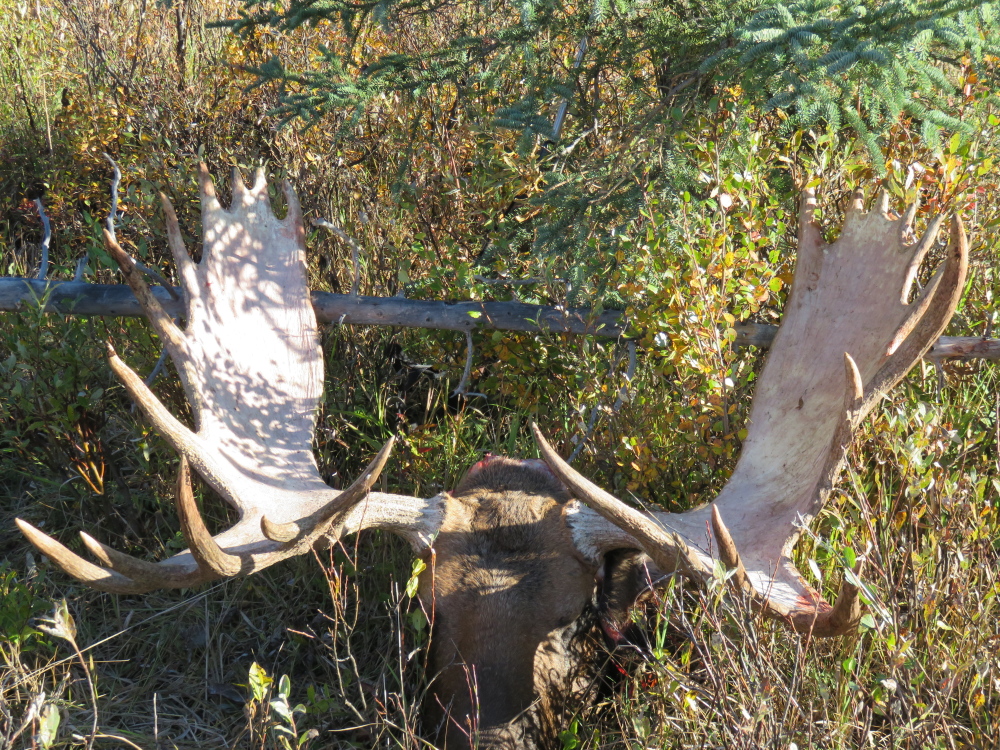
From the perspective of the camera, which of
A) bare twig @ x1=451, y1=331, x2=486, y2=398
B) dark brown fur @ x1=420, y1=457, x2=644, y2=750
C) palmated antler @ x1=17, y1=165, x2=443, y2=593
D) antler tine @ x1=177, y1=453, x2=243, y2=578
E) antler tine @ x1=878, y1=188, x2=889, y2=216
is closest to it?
antler tine @ x1=177, y1=453, x2=243, y2=578

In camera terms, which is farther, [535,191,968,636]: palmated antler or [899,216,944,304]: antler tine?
[899,216,944,304]: antler tine

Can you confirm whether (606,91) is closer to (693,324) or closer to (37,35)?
(693,324)

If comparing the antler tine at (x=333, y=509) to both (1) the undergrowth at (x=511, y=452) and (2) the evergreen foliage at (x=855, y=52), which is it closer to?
(1) the undergrowth at (x=511, y=452)

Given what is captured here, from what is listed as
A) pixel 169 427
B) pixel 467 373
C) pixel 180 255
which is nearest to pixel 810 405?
pixel 467 373

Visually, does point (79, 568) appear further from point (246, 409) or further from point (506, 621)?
point (506, 621)

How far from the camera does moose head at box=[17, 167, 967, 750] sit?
95.6 inches

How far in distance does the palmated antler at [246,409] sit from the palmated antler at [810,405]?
0.82 m

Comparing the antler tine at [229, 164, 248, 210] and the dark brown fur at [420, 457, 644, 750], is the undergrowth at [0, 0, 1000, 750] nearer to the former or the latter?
the dark brown fur at [420, 457, 644, 750]

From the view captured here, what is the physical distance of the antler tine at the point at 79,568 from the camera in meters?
2.20

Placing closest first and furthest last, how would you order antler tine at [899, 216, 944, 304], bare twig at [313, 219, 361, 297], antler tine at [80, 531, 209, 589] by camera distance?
1. antler tine at [80, 531, 209, 589]
2. antler tine at [899, 216, 944, 304]
3. bare twig at [313, 219, 361, 297]

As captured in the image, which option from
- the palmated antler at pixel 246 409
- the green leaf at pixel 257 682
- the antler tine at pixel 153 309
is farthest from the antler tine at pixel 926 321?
the antler tine at pixel 153 309

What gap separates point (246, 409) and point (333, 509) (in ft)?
3.21

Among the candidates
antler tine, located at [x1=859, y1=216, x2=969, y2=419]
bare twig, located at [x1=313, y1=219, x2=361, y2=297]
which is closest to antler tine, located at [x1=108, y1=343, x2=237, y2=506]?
bare twig, located at [x1=313, y1=219, x2=361, y2=297]

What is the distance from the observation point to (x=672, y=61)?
3.76 m
